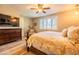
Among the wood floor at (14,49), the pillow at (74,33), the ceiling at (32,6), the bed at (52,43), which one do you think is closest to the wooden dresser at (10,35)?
the wood floor at (14,49)

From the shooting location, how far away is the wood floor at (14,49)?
1481mm

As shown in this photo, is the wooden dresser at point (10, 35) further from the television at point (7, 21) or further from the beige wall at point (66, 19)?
the beige wall at point (66, 19)

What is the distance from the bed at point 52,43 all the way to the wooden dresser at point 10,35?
0.21 m

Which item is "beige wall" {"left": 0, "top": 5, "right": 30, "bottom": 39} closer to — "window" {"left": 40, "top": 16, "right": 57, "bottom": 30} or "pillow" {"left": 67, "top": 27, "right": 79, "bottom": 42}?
"window" {"left": 40, "top": 16, "right": 57, "bottom": 30}

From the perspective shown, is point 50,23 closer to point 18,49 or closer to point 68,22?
point 68,22

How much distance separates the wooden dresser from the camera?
1515 millimetres

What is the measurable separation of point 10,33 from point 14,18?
0.27 metres

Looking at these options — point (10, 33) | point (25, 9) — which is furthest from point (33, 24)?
point (10, 33)

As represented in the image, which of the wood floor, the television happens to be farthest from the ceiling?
the wood floor

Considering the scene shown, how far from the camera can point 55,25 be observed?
1574mm

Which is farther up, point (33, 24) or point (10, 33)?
point (33, 24)

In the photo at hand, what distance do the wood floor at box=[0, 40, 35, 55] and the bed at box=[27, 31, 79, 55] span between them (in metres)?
0.12

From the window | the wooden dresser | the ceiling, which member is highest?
the ceiling
